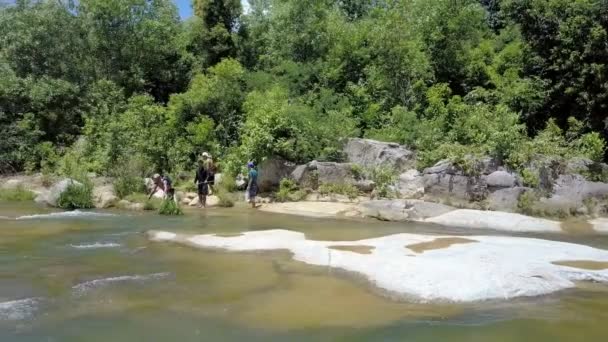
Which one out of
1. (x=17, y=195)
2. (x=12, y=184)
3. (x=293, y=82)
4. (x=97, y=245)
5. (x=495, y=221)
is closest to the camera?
(x=97, y=245)

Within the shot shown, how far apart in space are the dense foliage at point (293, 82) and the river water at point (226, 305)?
11.4 m

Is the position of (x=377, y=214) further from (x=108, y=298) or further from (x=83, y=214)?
(x=108, y=298)

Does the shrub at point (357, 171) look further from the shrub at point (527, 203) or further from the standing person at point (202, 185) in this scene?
the shrub at point (527, 203)

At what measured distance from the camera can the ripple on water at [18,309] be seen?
7.55 metres

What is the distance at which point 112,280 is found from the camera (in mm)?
9352

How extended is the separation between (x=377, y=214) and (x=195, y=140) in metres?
11.2

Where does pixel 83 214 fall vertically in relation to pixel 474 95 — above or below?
below

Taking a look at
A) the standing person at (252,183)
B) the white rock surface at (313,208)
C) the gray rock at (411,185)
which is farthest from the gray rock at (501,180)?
the standing person at (252,183)

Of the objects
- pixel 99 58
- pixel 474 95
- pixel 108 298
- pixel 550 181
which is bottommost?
pixel 108 298

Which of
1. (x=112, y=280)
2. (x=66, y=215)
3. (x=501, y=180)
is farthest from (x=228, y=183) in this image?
(x=112, y=280)

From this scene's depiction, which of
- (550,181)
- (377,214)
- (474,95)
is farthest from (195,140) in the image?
(550,181)

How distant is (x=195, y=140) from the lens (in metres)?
26.0

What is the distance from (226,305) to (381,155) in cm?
1474

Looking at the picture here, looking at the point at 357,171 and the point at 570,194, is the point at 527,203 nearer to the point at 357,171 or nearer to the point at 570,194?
the point at 570,194
